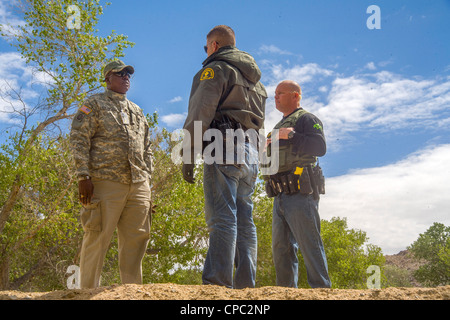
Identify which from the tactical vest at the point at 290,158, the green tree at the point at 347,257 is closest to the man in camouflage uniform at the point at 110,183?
the tactical vest at the point at 290,158

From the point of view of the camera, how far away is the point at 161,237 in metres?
16.4

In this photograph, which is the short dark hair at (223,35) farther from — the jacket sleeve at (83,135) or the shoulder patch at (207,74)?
the jacket sleeve at (83,135)

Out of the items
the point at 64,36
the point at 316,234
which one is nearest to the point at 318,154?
the point at 316,234

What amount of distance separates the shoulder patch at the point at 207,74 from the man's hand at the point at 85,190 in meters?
1.58

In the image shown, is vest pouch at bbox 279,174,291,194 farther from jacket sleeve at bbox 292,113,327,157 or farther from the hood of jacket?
the hood of jacket

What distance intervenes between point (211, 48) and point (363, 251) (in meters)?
26.1

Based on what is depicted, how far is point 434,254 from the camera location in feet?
95.5

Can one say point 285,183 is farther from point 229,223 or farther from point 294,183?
point 229,223

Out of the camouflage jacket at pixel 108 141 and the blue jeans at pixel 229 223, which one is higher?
the camouflage jacket at pixel 108 141

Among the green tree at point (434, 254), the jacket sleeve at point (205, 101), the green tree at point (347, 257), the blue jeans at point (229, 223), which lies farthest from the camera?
the green tree at point (434, 254)

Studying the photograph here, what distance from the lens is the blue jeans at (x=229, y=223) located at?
321cm

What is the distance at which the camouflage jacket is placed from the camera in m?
4.17

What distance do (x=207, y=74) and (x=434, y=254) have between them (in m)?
30.9
